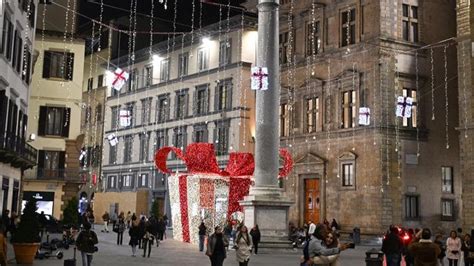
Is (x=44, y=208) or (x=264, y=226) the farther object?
(x=44, y=208)

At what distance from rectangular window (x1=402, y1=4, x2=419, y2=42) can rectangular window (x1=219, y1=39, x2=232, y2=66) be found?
18013mm

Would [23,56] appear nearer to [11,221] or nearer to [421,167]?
[11,221]

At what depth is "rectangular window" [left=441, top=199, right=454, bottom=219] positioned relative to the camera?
1611 inches

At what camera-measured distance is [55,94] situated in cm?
5012

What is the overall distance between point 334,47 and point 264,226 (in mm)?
20557

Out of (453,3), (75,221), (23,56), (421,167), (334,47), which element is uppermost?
(453,3)

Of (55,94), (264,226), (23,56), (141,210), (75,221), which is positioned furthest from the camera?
(141,210)

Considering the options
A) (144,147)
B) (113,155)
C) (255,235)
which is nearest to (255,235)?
(255,235)

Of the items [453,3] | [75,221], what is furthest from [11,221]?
[453,3]

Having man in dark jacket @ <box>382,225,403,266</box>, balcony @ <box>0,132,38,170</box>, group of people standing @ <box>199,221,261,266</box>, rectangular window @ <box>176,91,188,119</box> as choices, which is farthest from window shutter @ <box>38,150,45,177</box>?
man in dark jacket @ <box>382,225,403,266</box>

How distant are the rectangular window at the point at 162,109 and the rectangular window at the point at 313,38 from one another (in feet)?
69.7

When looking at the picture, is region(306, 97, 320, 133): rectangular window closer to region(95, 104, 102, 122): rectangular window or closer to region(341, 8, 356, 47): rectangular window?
region(341, 8, 356, 47): rectangular window

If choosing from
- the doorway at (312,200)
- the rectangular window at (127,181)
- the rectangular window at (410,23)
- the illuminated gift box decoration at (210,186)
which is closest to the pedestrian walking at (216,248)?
the illuminated gift box decoration at (210,186)

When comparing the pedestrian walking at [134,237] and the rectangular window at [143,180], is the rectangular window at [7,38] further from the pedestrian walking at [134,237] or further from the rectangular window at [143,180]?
the rectangular window at [143,180]
